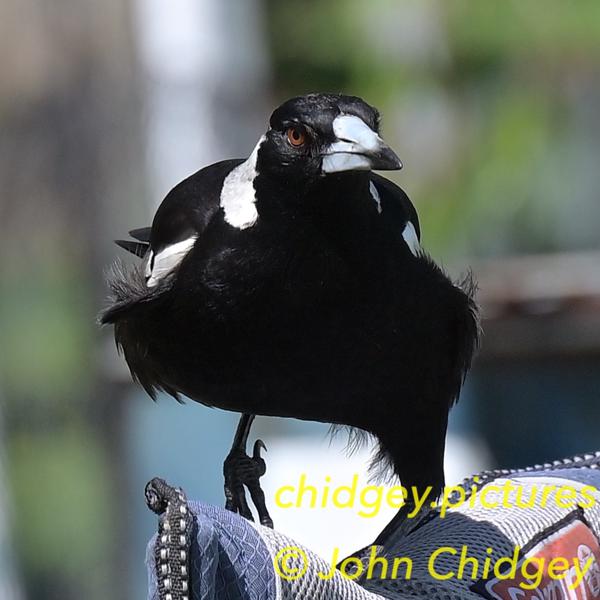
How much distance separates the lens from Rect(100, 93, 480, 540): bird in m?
2.35

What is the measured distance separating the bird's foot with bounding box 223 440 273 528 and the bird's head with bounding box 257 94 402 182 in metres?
0.69

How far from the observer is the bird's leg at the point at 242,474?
107 inches

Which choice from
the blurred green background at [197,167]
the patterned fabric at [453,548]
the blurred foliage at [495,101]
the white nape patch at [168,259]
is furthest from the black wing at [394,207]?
the blurred foliage at [495,101]

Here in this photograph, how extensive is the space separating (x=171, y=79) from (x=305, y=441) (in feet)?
5.57

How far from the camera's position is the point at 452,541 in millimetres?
2322

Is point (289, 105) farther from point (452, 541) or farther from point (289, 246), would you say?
point (452, 541)

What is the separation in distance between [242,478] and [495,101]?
4.40 metres

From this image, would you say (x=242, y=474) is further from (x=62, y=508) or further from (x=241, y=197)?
(x=62, y=508)

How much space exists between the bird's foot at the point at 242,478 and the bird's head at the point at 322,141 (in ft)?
2.25

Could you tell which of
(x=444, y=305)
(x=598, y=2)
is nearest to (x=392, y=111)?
(x=598, y=2)

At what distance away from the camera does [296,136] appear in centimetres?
240

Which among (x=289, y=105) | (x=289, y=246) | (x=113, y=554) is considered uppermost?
(x=289, y=105)

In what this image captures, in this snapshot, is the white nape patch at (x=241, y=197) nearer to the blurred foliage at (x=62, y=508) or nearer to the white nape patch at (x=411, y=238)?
the white nape patch at (x=411, y=238)

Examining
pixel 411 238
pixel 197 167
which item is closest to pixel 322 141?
pixel 411 238
